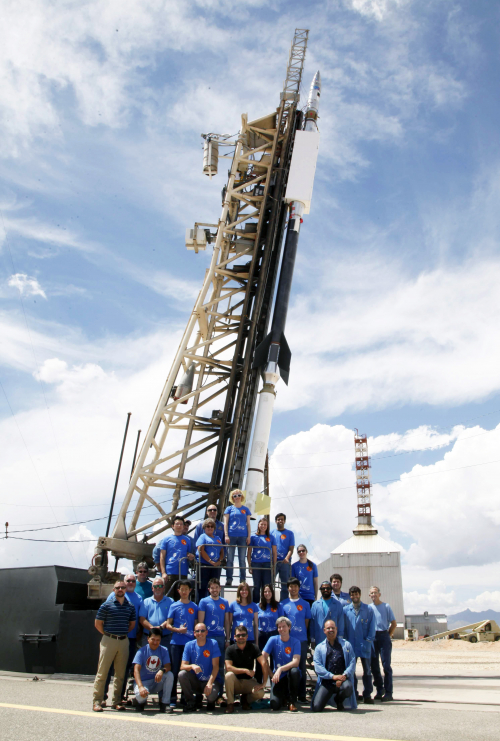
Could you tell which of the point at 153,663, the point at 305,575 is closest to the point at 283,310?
the point at 305,575

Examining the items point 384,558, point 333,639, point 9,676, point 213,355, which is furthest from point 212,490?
point 384,558

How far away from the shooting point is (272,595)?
7.39 metres

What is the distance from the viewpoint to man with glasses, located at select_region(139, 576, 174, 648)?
7.20 m

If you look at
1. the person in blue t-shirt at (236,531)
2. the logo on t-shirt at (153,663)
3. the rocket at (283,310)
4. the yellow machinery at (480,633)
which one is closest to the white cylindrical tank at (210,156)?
the rocket at (283,310)

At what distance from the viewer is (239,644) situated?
6531 mm

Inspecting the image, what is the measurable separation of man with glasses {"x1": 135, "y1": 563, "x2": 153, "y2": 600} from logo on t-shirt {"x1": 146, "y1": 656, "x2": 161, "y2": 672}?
1678mm

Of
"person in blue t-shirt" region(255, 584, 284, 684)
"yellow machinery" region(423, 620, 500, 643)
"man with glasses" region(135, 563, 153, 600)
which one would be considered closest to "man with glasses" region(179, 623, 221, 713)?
"person in blue t-shirt" region(255, 584, 284, 684)

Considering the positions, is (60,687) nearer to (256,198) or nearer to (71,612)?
(71,612)

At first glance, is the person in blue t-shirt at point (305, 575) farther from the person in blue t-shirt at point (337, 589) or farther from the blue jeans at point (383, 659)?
the blue jeans at point (383, 659)

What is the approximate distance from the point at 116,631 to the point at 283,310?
10.4 metres

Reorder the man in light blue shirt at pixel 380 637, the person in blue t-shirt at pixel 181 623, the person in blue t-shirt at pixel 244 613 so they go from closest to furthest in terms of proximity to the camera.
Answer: the person in blue t-shirt at pixel 181 623 < the person in blue t-shirt at pixel 244 613 < the man in light blue shirt at pixel 380 637

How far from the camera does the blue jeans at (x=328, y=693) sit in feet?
20.5

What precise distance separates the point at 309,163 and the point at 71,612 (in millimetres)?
13126

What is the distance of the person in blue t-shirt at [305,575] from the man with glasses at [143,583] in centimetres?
218
